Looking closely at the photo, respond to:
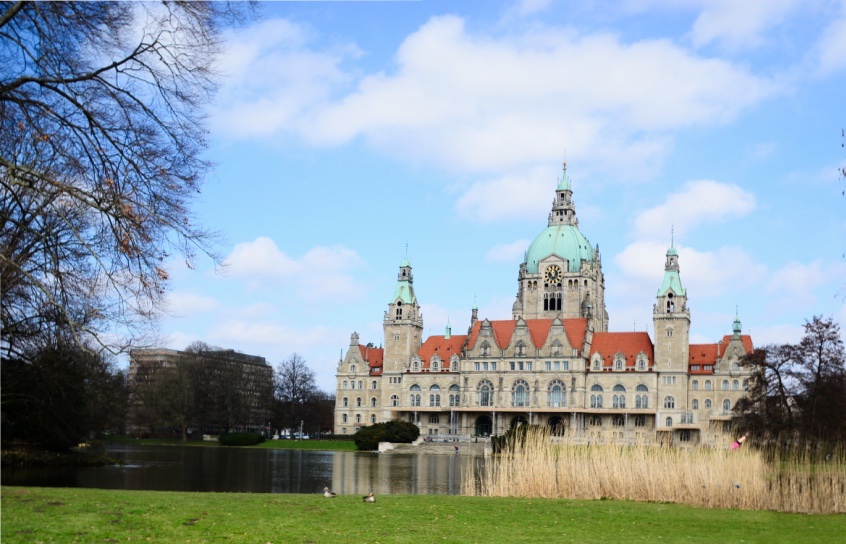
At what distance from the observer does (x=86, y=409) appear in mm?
37062

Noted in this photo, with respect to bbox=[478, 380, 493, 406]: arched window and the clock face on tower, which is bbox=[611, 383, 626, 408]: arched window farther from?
the clock face on tower

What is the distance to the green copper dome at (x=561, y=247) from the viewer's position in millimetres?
106625

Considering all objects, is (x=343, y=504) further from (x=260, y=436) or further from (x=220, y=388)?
(x=220, y=388)

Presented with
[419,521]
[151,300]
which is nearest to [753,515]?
[419,521]

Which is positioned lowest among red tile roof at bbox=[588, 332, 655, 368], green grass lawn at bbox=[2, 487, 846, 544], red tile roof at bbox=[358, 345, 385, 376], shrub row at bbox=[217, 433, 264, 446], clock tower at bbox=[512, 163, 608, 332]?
shrub row at bbox=[217, 433, 264, 446]

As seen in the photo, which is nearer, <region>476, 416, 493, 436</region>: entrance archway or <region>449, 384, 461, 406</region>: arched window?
<region>476, 416, 493, 436</region>: entrance archway

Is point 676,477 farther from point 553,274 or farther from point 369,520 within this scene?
point 553,274

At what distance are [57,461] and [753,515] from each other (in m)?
27.3

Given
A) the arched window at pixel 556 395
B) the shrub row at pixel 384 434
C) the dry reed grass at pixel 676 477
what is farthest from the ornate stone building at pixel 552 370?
the dry reed grass at pixel 676 477

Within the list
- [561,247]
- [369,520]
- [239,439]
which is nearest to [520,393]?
[561,247]

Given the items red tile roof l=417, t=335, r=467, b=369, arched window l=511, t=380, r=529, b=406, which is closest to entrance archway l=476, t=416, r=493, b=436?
arched window l=511, t=380, r=529, b=406

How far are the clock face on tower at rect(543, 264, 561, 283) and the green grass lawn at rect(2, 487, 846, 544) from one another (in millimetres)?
85090

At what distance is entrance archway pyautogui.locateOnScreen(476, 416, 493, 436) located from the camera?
305 feet

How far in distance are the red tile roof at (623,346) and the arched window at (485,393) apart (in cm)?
1090
